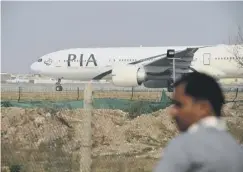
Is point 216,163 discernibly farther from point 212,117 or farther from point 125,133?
point 125,133

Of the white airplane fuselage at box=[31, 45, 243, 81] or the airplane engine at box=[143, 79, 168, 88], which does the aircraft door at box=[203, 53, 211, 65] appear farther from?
the airplane engine at box=[143, 79, 168, 88]

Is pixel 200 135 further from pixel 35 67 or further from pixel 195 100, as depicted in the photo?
pixel 35 67

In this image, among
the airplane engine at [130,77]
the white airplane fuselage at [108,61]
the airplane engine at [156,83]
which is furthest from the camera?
the airplane engine at [156,83]

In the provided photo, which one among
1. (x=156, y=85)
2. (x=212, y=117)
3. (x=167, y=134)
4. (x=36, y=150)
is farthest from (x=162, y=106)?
(x=212, y=117)

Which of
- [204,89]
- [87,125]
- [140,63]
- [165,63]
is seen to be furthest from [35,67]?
[204,89]

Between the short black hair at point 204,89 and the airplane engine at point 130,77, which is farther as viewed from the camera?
the airplane engine at point 130,77

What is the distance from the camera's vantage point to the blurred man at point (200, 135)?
1.77m

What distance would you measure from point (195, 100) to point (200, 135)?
0.21m

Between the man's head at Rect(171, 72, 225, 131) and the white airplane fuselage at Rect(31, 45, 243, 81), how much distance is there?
88.9 ft

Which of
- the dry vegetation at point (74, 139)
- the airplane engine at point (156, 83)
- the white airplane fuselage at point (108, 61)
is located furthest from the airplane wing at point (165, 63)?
the dry vegetation at point (74, 139)

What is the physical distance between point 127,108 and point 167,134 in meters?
3.10

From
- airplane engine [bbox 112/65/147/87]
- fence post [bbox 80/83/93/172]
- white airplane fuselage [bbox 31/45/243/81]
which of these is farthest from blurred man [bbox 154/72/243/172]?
white airplane fuselage [bbox 31/45/243/81]

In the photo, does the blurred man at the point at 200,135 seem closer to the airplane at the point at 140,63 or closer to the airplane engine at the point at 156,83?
the airplane at the point at 140,63

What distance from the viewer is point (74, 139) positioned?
10.9 m
